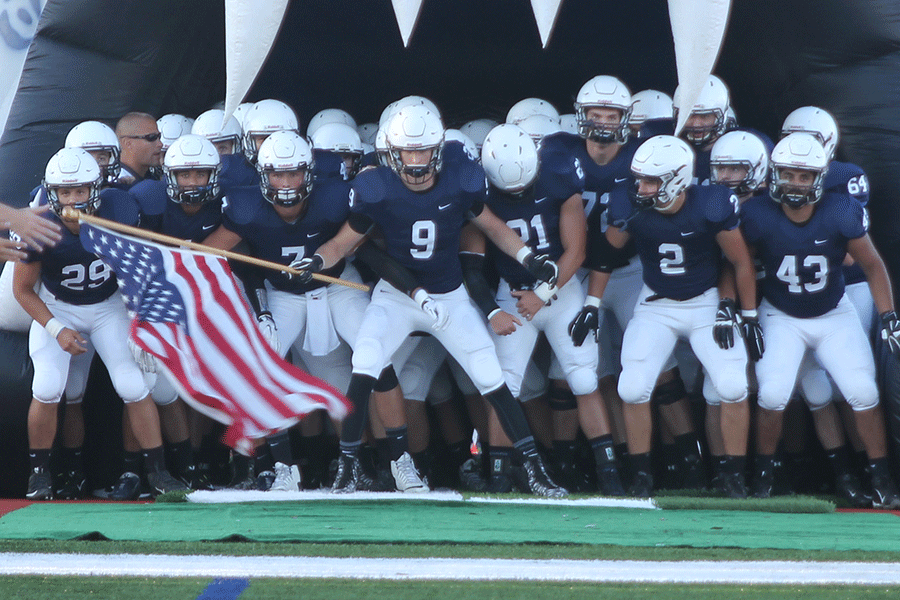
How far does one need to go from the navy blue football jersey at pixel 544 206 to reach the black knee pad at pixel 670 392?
74cm

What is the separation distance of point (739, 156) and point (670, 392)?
1061mm

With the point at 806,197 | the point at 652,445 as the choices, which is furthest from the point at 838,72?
the point at 652,445

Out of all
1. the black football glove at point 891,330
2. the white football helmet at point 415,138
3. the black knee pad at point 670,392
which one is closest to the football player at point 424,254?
the white football helmet at point 415,138

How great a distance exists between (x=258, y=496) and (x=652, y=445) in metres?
1.87

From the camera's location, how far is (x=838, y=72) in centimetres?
536

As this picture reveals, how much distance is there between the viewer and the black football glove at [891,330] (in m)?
4.56

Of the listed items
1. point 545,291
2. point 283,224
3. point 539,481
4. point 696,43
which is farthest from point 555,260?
point 283,224

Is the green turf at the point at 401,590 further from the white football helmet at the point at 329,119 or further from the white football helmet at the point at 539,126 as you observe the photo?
the white football helmet at the point at 329,119

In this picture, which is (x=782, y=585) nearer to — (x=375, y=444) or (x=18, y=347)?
(x=375, y=444)

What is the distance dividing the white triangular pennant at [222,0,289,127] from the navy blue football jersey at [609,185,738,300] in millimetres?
1565

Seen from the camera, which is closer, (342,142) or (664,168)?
(664,168)

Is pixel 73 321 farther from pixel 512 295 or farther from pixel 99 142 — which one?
pixel 512 295

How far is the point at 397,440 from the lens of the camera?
4.63 m

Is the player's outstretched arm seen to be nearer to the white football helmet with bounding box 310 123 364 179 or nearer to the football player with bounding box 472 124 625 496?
the white football helmet with bounding box 310 123 364 179
